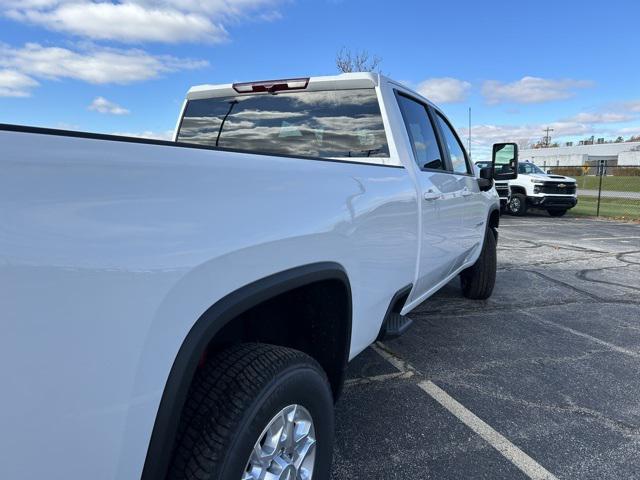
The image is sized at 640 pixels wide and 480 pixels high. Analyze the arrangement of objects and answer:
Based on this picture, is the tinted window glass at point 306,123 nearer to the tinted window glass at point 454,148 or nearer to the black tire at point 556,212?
the tinted window glass at point 454,148

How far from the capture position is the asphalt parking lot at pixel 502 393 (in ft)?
8.36

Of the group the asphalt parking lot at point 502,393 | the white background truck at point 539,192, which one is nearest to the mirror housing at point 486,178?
the asphalt parking lot at point 502,393

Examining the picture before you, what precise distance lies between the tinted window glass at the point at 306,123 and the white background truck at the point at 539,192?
14944mm

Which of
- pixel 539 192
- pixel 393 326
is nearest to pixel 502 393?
pixel 393 326

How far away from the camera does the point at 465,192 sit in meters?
4.23

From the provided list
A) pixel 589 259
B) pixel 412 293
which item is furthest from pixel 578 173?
pixel 412 293

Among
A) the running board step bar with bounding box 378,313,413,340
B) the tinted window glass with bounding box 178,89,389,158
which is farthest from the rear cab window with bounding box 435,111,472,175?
the running board step bar with bounding box 378,313,413,340

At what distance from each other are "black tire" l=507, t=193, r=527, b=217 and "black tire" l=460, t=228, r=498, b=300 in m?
12.8

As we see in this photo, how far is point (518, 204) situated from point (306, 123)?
15.8m

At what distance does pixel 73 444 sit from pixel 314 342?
48.6 inches

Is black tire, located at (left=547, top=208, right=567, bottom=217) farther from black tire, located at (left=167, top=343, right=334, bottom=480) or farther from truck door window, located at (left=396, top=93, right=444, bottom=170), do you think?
black tire, located at (left=167, top=343, right=334, bottom=480)

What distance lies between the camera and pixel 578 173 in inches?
1869

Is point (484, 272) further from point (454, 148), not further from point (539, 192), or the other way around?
point (539, 192)

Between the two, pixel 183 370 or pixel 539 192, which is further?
pixel 539 192
